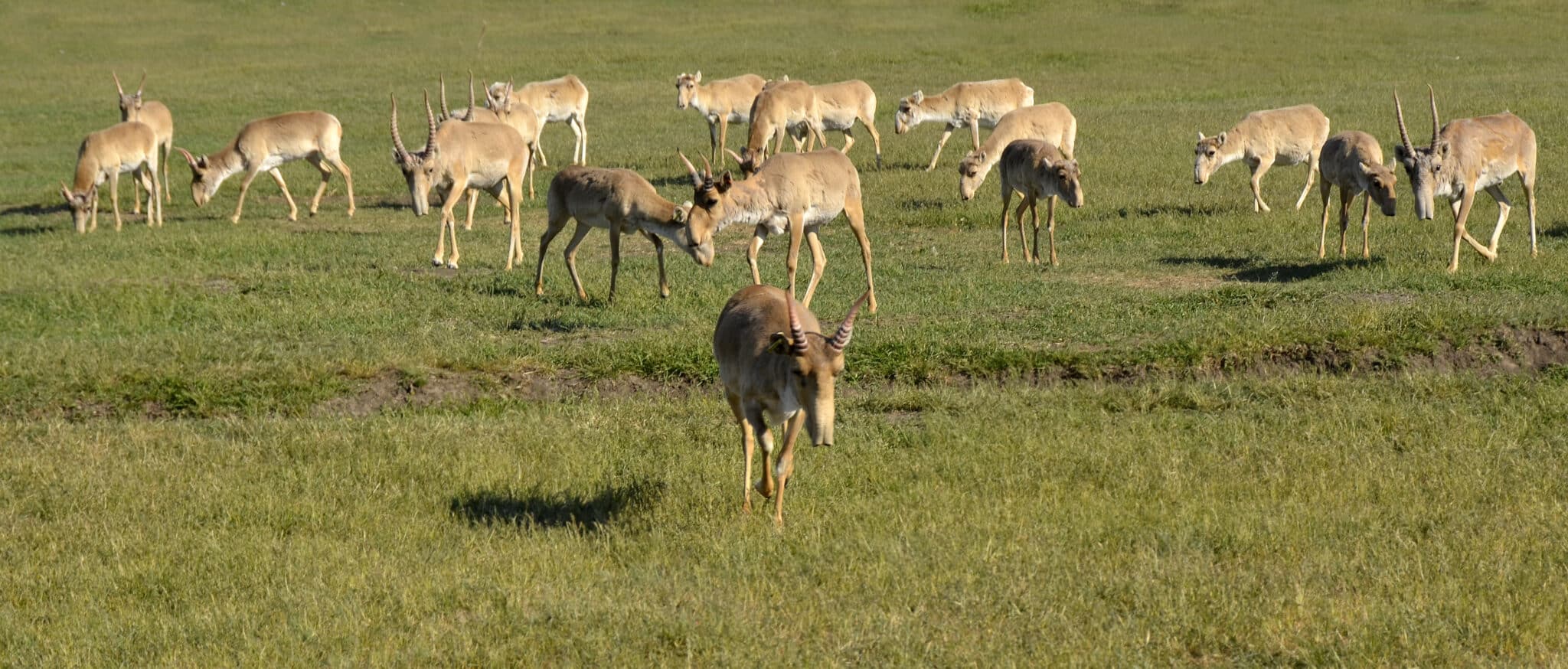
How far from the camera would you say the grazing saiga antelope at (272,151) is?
2353 cm

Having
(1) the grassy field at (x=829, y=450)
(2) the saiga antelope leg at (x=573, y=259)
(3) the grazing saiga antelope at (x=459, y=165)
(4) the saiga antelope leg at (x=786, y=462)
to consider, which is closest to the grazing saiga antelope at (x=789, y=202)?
(1) the grassy field at (x=829, y=450)

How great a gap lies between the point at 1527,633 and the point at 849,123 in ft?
75.7

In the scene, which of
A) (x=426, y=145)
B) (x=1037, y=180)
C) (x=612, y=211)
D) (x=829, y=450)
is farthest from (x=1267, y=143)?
(x=829, y=450)

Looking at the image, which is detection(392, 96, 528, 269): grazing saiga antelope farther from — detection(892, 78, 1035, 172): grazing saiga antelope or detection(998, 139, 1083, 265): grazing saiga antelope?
detection(892, 78, 1035, 172): grazing saiga antelope

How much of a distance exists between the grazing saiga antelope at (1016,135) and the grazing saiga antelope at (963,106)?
14.0 feet

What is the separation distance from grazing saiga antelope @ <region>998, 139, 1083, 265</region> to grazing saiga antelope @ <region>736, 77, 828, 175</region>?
890cm

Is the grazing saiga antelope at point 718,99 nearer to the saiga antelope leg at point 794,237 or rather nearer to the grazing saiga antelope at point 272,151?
the grazing saiga antelope at point 272,151

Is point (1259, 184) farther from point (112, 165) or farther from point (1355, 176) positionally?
point (112, 165)

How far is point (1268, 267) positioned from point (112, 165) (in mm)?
16833

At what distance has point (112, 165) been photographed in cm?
2306

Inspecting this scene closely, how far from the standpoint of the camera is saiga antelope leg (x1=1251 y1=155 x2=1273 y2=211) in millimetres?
20500

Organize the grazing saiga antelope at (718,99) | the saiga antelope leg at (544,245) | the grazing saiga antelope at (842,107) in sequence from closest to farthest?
the saiga antelope leg at (544,245)
the grazing saiga antelope at (842,107)
the grazing saiga antelope at (718,99)

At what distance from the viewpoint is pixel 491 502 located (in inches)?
350

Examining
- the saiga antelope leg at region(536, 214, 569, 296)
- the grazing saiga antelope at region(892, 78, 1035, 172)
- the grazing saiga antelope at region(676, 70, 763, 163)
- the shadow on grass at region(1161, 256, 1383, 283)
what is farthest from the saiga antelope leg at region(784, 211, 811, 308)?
the grazing saiga antelope at region(676, 70, 763, 163)
